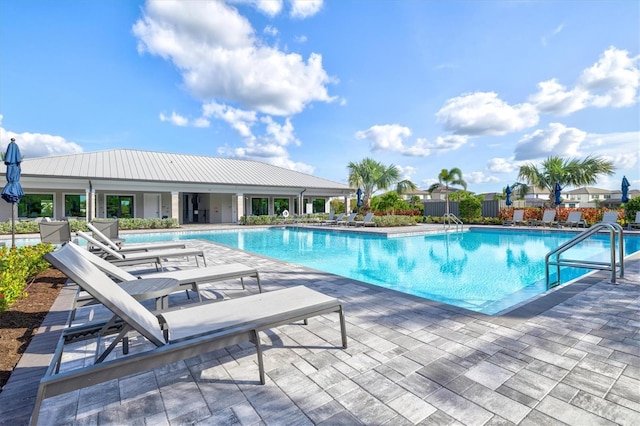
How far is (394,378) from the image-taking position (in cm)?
244

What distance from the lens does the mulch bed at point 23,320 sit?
2.80 metres

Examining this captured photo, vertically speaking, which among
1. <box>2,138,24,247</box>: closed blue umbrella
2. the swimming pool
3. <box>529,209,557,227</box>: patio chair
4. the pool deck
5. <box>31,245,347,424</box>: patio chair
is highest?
<box>2,138,24,247</box>: closed blue umbrella

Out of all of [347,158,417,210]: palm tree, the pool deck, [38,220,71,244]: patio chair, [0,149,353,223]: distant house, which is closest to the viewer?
the pool deck

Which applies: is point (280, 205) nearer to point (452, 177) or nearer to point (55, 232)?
point (452, 177)

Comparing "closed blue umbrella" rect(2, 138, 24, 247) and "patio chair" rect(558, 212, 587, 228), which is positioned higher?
"closed blue umbrella" rect(2, 138, 24, 247)

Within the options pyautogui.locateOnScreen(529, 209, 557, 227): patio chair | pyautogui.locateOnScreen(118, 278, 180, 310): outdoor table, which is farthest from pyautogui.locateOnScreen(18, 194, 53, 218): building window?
pyautogui.locateOnScreen(529, 209, 557, 227): patio chair

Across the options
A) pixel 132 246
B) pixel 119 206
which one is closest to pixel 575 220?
pixel 132 246

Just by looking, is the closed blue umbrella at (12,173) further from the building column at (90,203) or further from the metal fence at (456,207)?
the metal fence at (456,207)

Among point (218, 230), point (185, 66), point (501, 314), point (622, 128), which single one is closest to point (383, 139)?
point (622, 128)

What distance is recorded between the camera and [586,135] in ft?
68.8

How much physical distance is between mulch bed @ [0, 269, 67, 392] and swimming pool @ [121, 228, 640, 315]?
580 centimetres

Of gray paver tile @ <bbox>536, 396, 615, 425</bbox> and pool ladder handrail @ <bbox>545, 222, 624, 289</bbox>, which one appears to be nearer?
gray paver tile @ <bbox>536, 396, 615, 425</bbox>

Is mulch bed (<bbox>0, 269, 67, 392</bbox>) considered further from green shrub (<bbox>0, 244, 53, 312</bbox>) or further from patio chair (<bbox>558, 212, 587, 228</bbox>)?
patio chair (<bbox>558, 212, 587, 228</bbox>)

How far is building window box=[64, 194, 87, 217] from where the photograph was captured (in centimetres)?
2033
